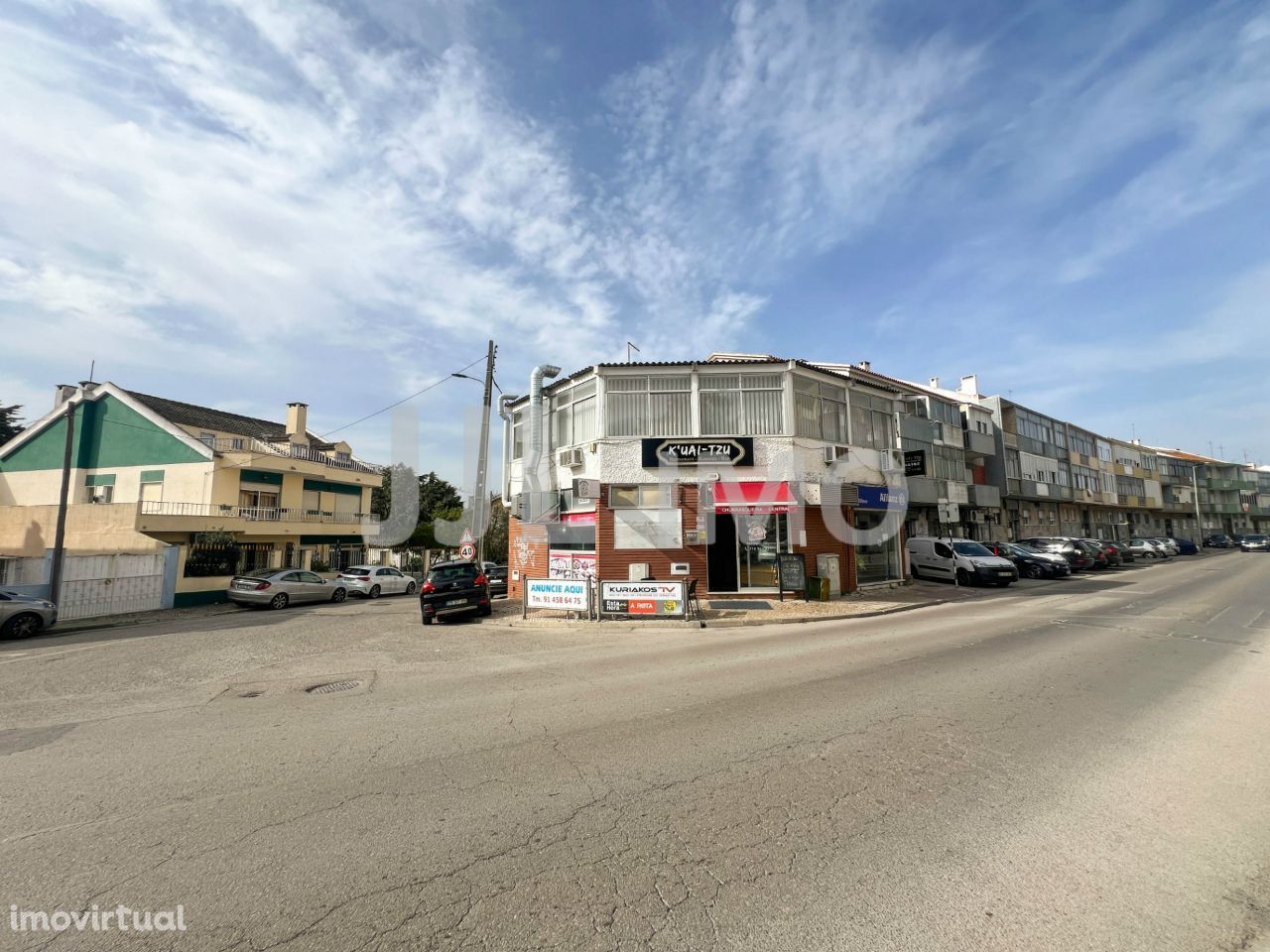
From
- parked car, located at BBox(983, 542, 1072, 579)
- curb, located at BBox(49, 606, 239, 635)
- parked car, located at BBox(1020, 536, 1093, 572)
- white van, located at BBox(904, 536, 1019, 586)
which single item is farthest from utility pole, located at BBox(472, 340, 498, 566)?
parked car, located at BBox(1020, 536, 1093, 572)

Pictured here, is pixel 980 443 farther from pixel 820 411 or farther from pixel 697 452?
pixel 697 452

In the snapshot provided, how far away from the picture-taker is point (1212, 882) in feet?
10.6

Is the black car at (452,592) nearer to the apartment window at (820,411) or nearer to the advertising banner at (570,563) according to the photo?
the advertising banner at (570,563)

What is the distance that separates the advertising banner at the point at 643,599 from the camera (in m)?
14.8

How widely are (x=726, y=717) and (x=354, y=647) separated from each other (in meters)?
9.00

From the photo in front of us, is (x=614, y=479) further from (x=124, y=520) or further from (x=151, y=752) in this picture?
(x=124, y=520)

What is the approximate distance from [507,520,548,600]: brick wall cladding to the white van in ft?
50.2

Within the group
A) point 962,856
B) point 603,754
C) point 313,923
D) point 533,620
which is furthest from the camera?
point 533,620

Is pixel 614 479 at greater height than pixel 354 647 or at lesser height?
greater

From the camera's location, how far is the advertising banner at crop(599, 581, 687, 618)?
14797 mm

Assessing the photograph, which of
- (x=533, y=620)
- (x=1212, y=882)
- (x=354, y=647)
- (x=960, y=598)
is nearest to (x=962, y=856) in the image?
(x=1212, y=882)

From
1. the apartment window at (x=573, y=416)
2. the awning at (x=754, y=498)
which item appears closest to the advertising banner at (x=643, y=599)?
the awning at (x=754, y=498)

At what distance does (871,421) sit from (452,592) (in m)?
17.1

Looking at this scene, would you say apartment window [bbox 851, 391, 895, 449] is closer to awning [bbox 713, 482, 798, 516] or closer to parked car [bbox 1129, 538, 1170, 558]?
awning [bbox 713, 482, 798, 516]
